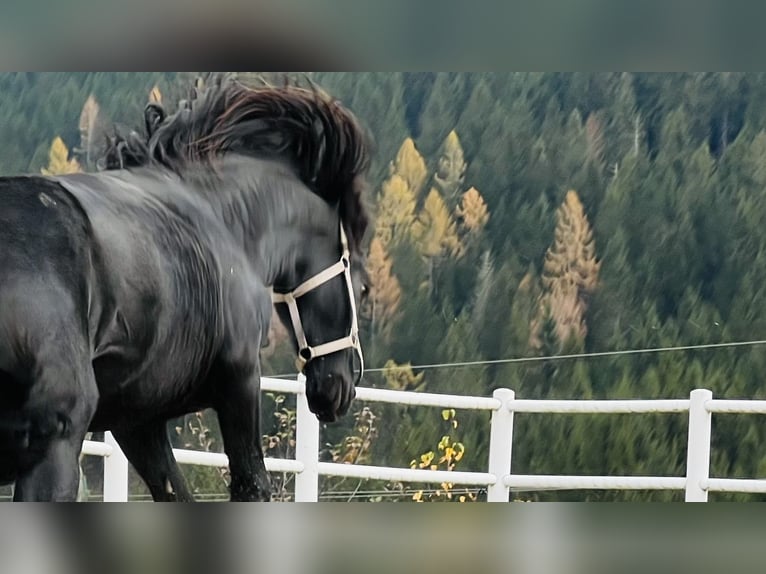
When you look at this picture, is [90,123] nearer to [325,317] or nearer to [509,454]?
[325,317]

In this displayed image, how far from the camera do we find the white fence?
4723 mm

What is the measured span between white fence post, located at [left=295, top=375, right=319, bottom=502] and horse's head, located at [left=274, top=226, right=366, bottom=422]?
0.05 meters

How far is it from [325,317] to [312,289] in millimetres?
112

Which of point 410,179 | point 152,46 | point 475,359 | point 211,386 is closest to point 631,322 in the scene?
point 475,359

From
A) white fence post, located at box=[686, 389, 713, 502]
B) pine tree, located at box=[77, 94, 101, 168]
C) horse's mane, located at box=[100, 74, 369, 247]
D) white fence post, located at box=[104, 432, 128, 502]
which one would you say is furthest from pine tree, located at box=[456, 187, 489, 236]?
white fence post, located at box=[104, 432, 128, 502]

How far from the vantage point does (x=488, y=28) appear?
472 centimetres

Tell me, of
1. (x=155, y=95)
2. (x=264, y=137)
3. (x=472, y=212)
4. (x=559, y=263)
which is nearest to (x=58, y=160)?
(x=155, y=95)

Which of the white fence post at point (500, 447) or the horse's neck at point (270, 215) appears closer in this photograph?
the horse's neck at point (270, 215)

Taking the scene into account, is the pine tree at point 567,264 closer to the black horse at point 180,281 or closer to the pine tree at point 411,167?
the pine tree at point 411,167

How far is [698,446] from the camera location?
4930 mm

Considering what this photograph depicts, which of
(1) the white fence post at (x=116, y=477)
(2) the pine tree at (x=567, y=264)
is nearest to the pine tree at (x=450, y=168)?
(2) the pine tree at (x=567, y=264)

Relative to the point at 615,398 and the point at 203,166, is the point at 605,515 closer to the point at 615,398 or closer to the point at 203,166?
the point at 615,398

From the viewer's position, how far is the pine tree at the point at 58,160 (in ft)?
14.5

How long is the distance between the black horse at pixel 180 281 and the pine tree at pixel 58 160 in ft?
0.60
